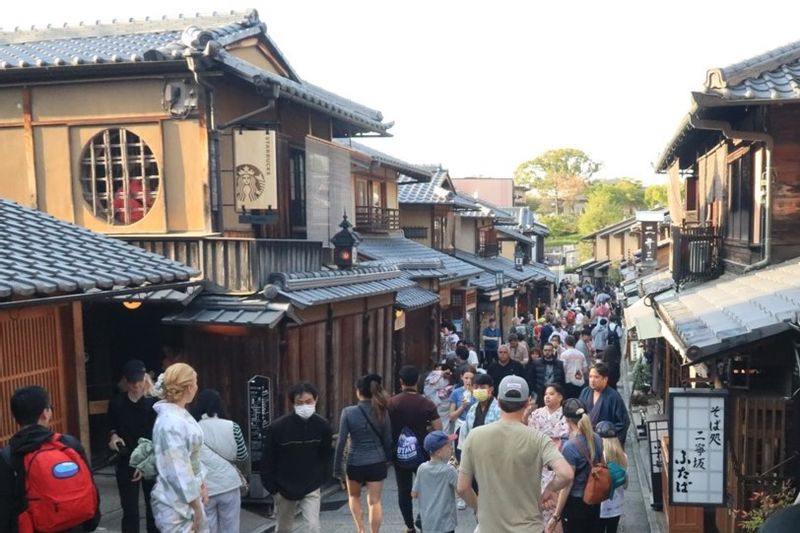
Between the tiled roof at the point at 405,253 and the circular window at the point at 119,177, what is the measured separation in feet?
24.4

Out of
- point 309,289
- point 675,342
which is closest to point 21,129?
point 309,289

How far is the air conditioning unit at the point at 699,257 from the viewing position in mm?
12703

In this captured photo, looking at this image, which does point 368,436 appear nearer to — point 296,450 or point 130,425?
point 296,450

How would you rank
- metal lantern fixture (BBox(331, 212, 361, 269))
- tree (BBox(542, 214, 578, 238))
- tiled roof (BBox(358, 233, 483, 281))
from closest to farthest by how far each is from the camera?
metal lantern fixture (BBox(331, 212, 361, 269)) → tiled roof (BBox(358, 233, 483, 281)) → tree (BBox(542, 214, 578, 238))

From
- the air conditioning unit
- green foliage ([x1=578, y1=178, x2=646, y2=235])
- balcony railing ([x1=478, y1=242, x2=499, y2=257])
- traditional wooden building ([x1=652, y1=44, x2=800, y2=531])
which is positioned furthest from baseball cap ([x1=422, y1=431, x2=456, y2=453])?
green foliage ([x1=578, y1=178, x2=646, y2=235])

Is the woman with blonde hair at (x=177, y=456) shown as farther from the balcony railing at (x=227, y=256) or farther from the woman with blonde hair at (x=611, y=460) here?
the balcony railing at (x=227, y=256)

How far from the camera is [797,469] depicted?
7227 millimetres

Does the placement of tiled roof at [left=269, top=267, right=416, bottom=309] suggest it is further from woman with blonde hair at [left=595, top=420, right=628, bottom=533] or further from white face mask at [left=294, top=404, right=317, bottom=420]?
woman with blonde hair at [left=595, top=420, right=628, bottom=533]

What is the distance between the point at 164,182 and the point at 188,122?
97cm

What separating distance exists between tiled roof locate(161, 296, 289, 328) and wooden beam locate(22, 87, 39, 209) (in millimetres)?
3348

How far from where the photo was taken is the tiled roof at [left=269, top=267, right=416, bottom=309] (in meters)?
10.8

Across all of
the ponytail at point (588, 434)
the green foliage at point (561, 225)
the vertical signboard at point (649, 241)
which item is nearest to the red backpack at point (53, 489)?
the ponytail at point (588, 434)

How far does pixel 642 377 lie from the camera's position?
58.9ft

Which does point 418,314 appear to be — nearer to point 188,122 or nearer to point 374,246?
point 374,246
